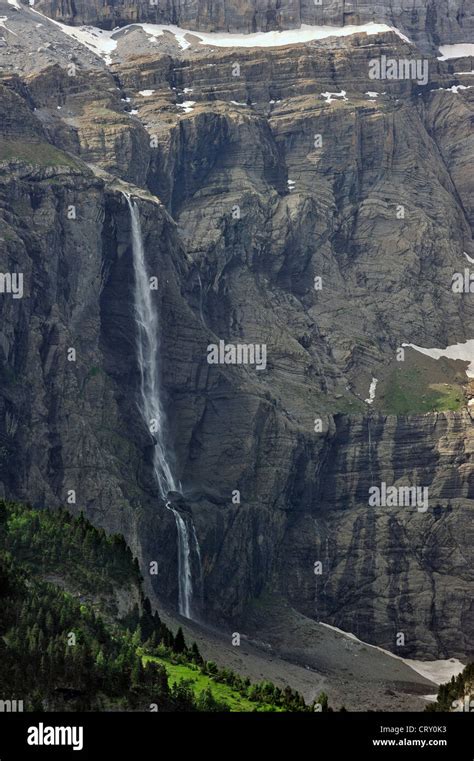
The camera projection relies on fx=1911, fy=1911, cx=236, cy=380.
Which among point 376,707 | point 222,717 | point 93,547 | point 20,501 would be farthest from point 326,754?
point 20,501

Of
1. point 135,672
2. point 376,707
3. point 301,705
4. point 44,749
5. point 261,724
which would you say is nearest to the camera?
point 44,749

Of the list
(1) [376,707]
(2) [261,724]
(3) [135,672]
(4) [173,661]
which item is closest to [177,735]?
(2) [261,724]

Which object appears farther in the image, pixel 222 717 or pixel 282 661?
pixel 282 661

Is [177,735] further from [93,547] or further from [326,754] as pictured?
[93,547]

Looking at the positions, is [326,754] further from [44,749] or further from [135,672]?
[135,672]

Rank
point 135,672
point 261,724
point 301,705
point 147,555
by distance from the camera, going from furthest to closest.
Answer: point 147,555, point 301,705, point 135,672, point 261,724

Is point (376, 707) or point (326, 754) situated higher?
point (326, 754)
